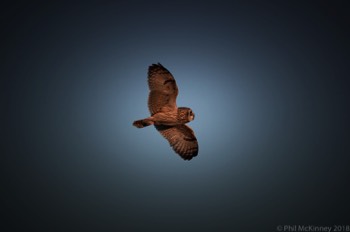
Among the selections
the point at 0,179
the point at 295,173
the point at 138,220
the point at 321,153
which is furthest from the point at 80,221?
Result: the point at 321,153

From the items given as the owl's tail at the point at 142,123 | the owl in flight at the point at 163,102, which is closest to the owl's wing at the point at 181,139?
the owl in flight at the point at 163,102

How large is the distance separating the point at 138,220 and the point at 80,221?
7.08m

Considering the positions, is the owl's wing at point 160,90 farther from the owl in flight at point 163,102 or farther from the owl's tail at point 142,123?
the owl's tail at point 142,123

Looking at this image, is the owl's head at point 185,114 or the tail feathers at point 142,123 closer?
the tail feathers at point 142,123

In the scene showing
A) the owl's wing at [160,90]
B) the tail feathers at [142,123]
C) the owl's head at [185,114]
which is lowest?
the tail feathers at [142,123]

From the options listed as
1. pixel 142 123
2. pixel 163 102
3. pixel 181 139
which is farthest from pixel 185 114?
pixel 181 139

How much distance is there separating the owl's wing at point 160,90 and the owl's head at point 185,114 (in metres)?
0.17

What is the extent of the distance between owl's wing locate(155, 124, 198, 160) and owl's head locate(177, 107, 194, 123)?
1.61ft

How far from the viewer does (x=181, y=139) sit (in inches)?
270

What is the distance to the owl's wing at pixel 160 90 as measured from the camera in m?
6.20

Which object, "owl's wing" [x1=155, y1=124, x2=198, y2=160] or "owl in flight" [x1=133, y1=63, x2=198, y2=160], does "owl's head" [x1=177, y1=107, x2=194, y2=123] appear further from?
"owl's wing" [x1=155, y1=124, x2=198, y2=160]

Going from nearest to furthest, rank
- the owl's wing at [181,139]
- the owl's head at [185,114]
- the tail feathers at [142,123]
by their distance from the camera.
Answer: the tail feathers at [142,123] → the owl's head at [185,114] → the owl's wing at [181,139]

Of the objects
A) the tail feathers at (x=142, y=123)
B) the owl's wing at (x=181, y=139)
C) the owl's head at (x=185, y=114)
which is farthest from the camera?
the owl's wing at (x=181, y=139)

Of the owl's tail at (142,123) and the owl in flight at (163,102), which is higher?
the owl in flight at (163,102)
